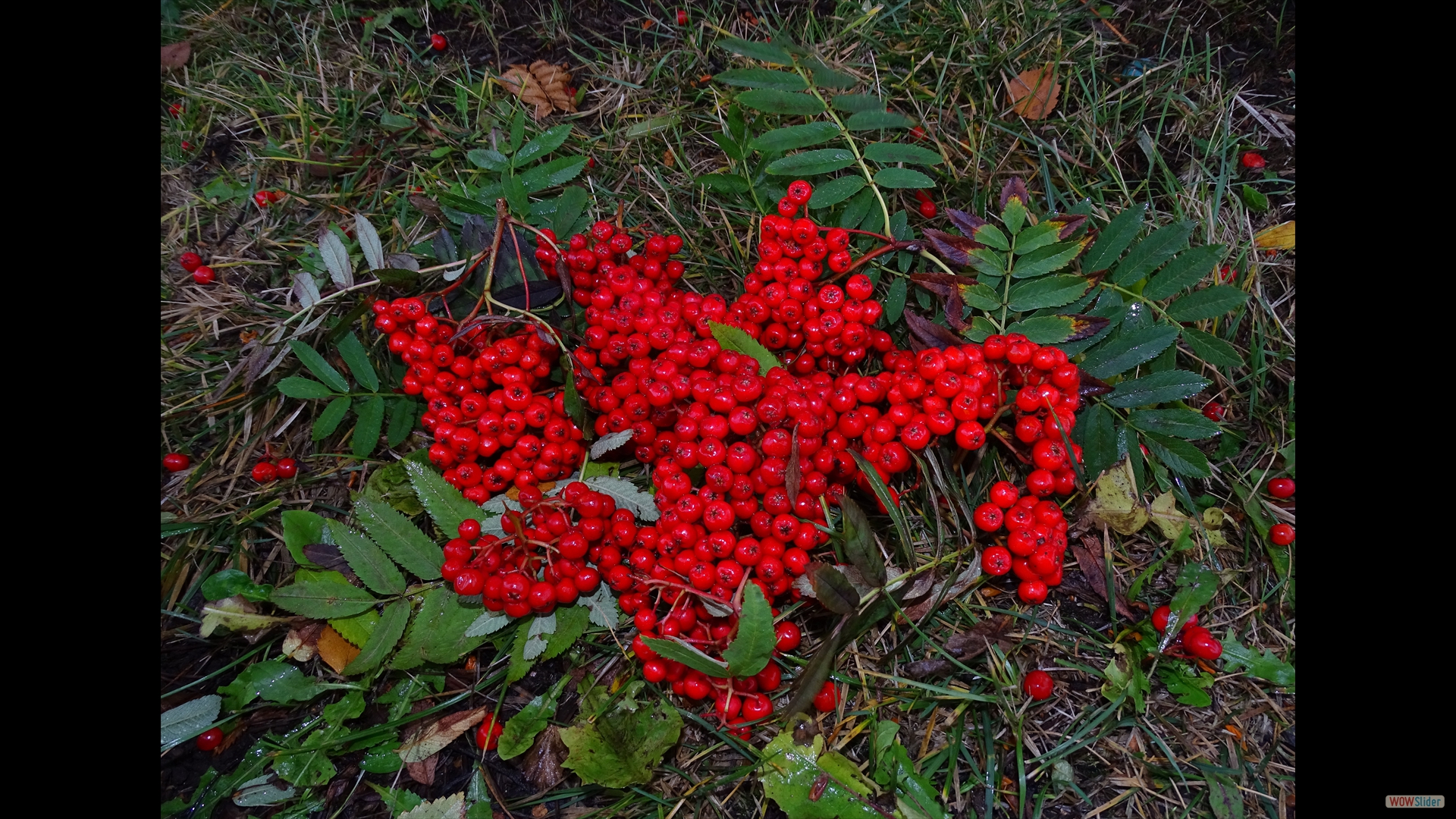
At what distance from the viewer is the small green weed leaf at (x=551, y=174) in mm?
3334

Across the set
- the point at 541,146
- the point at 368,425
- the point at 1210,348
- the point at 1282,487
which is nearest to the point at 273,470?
the point at 368,425

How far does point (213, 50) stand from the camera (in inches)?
173

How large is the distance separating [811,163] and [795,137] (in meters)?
0.13

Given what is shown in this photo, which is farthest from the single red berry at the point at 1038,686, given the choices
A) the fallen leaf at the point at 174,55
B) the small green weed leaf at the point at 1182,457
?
the fallen leaf at the point at 174,55

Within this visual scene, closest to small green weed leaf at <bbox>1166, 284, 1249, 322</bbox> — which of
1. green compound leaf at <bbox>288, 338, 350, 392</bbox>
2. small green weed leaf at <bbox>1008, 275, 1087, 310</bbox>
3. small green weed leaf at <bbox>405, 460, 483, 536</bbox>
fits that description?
small green weed leaf at <bbox>1008, 275, 1087, 310</bbox>

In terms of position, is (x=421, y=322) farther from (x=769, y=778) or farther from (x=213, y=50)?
(x=213, y=50)

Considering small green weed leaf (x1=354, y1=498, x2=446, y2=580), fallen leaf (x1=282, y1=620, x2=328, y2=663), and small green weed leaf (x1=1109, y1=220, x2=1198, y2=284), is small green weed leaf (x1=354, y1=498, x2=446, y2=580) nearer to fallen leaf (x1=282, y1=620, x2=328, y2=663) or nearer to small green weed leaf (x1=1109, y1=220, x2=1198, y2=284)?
fallen leaf (x1=282, y1=620, x2=328, y2=663)

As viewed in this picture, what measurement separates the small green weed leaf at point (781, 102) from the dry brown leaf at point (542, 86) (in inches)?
61.6

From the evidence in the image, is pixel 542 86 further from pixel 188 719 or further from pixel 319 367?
pixel 188 719

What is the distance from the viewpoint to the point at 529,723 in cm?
275

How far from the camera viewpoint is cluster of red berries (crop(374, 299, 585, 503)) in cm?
292

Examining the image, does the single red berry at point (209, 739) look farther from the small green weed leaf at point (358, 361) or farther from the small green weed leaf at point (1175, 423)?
the small green weed leaf at point (1175, 423)

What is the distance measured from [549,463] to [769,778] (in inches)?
55.7

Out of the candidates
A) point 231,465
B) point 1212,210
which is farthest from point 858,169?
point 231,465
